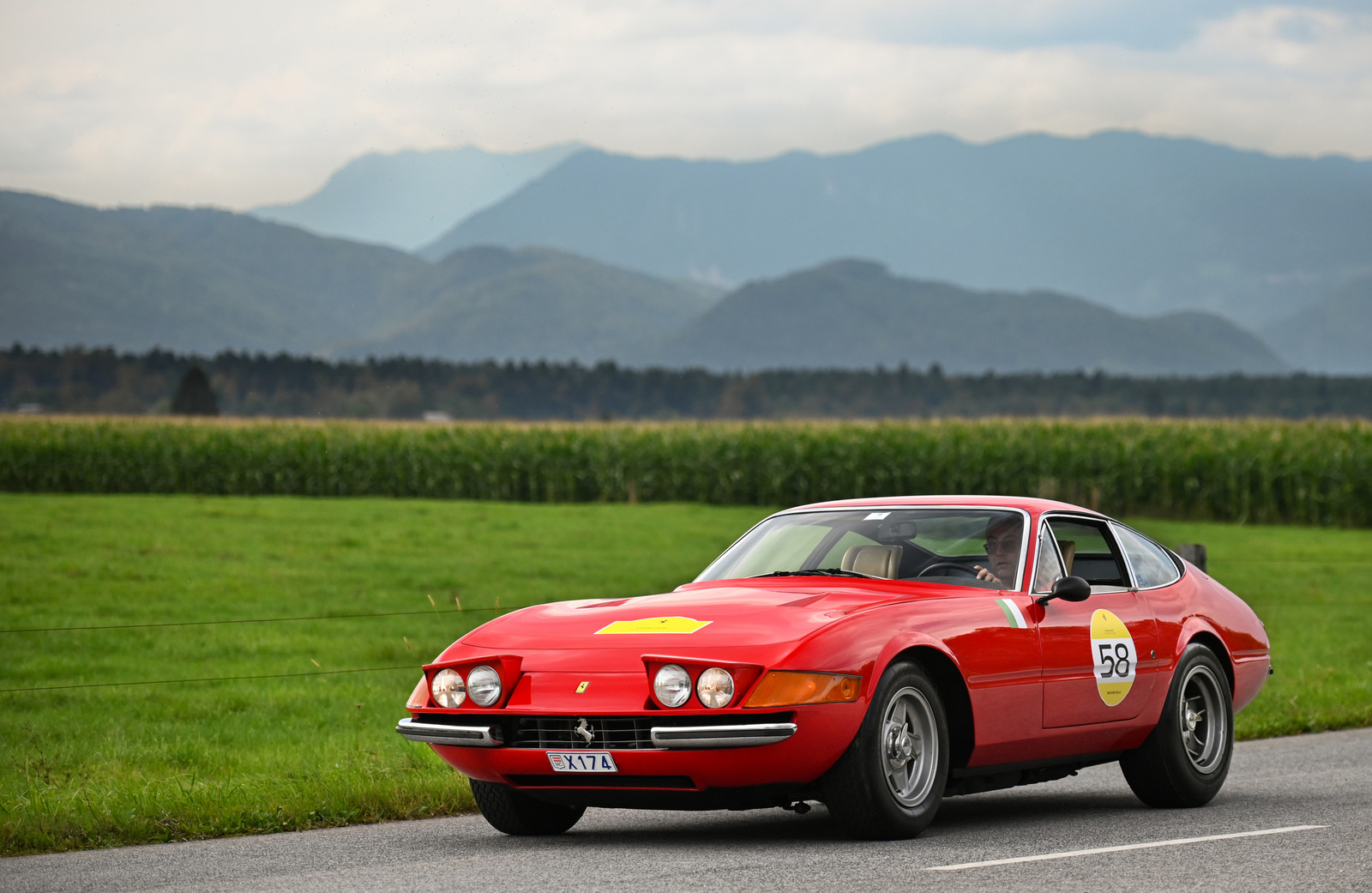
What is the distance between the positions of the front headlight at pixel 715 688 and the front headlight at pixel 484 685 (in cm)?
90

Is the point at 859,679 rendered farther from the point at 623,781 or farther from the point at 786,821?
the point at 786,821

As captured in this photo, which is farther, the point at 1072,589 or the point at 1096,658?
the point at 1096,658

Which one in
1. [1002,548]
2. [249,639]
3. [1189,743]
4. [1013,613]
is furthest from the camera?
[249,639]

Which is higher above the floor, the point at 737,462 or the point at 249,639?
the point at 737,462

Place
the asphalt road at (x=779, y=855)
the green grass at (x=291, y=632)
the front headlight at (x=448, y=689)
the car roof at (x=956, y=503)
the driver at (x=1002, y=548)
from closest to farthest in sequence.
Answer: the asphalt road at (x=779, y=855) → the front headlight at (x=448, y=689) → the driver at (x=1002, y=548) → the car roof at (x=956, y=503) → the green grass at (x=291, y=632)

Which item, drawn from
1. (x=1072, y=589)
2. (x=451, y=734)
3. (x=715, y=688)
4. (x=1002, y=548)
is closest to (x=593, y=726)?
(x=715, y=688)

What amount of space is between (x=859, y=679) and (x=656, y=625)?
89cm

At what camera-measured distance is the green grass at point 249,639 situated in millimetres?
8430

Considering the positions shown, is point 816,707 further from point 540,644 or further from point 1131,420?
point 1131,420

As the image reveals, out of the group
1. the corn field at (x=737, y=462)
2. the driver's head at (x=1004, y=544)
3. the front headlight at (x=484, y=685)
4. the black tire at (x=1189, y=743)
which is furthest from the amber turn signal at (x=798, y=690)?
the corn field at (x=737, y=462)

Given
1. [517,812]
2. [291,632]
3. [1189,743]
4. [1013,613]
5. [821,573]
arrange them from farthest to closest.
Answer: [291,632] → [1189,743] → [821,573] → [1013,613] → [517,812]

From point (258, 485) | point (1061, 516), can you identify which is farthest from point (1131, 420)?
point (1061, 516)

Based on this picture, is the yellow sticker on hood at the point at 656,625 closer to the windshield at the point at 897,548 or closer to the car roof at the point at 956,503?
the windshield at the point at 897,548

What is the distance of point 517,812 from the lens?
24.2 feet
